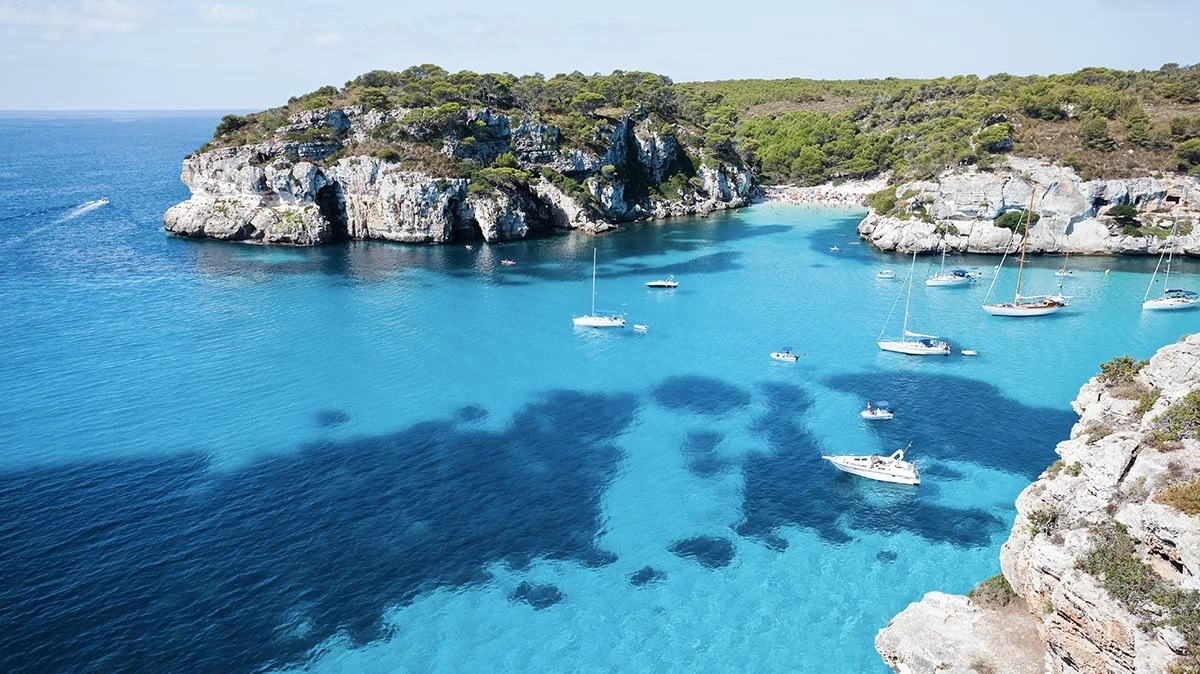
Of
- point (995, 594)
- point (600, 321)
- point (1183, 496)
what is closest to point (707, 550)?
point (995, 594)

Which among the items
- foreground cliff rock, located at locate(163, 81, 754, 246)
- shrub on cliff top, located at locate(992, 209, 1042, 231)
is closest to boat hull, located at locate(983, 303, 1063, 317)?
shrub on cliff top, located at locate(992, 209, 1042, 231)

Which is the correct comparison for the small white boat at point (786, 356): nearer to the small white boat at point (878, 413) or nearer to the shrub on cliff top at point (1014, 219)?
the small white boat at point (878, 413)

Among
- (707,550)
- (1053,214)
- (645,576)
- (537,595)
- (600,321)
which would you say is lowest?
(537,595)

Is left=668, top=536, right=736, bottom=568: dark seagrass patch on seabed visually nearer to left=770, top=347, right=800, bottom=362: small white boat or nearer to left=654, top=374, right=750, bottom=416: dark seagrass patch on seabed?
left=654, top=374, right=750, bottom=416: dark seagrass patch on seabed

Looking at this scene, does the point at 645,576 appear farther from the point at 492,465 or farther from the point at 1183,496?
the point at 1183,496

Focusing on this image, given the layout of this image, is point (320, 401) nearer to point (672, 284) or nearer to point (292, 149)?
point (672, 284)

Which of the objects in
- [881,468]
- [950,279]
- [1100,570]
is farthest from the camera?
[950,279]

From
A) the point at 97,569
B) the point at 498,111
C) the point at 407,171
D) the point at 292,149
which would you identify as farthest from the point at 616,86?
the point at 97,569

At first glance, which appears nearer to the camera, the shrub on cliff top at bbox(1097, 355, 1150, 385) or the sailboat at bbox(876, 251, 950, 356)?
the shrub on cliff top at bbox(1097, 355, 1150, 385)

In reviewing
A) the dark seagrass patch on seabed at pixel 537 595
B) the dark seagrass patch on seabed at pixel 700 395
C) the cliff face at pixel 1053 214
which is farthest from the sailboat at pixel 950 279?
the dark seagrass patch on seabed at pixel 537 595
